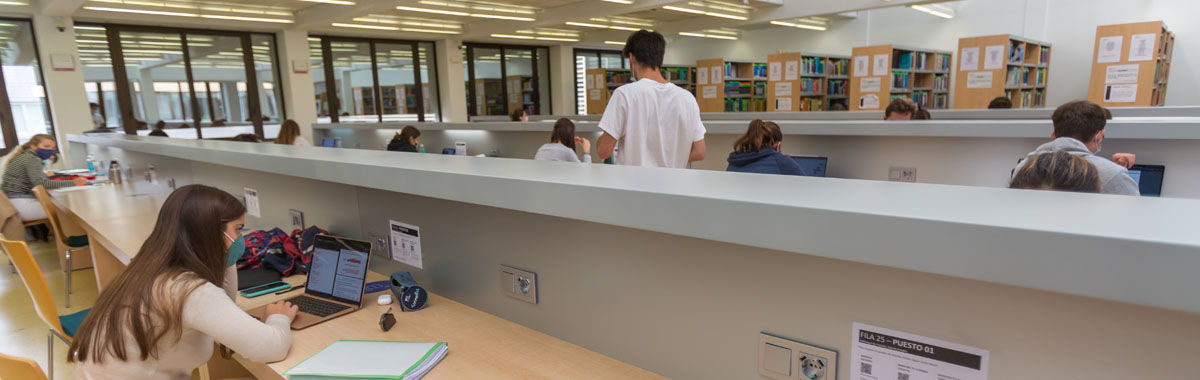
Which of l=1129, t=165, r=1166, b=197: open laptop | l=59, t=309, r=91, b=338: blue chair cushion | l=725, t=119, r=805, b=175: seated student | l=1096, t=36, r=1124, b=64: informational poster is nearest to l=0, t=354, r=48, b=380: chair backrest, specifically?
l=59, t=309, r=91, b=338: blue chair cushion

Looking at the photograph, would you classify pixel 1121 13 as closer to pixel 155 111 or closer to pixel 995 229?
pixel 995 229

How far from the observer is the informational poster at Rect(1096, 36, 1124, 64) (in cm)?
751

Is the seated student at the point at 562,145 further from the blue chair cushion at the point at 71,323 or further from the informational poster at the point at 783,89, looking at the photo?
the informational poster at the point at 783,89

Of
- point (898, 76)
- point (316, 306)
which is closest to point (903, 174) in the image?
point (316, 306)

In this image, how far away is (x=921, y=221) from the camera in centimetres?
77

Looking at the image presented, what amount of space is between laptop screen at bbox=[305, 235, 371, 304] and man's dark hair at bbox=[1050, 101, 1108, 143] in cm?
271

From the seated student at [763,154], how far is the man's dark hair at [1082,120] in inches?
44.8

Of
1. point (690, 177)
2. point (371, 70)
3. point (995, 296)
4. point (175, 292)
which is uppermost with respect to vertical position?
point (371, 70)

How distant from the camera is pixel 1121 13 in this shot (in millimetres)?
9914

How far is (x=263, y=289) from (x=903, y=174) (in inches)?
124

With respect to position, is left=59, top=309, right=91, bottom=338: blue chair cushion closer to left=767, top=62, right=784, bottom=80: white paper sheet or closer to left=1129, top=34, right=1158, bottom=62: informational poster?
left=767, top=62, right=784, bottom=80: white paper sheet

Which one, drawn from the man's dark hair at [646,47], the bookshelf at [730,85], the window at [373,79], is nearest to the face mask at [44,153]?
the window at [373,79]

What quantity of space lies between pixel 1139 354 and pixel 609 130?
6.14 ft

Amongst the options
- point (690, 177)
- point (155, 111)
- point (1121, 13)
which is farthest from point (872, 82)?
point (155, 111)
